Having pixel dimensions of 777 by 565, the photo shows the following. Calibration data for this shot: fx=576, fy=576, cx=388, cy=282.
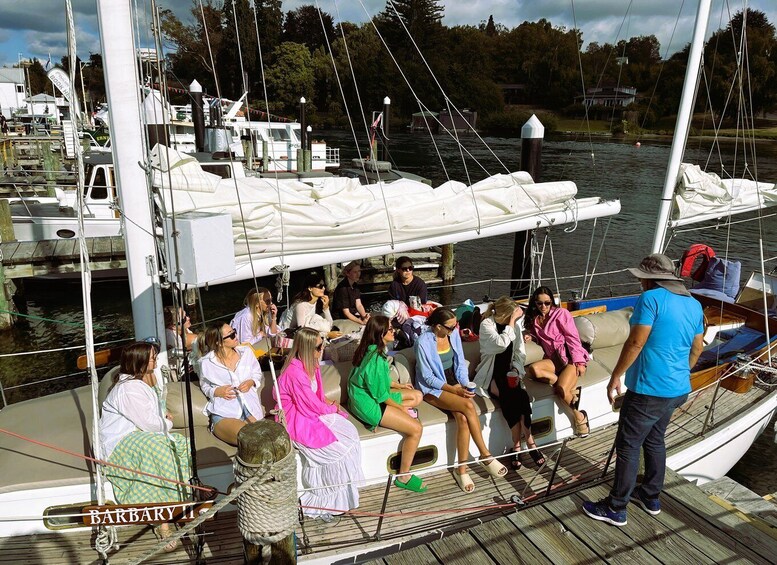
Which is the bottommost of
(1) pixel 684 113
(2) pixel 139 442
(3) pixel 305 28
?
(2) pixel 139 442

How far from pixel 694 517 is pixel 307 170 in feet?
77.3

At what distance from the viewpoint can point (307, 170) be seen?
25.9 m

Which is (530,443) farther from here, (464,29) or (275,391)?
(464,29)

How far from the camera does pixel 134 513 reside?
3.73 meters

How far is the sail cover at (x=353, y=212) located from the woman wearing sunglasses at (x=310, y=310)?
101 centimetres

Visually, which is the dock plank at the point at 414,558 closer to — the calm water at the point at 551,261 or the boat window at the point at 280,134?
the calm water at the point at 551,261

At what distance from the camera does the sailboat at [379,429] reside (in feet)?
13.4

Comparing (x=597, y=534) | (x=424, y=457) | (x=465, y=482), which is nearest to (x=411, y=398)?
(x=424, y=457)

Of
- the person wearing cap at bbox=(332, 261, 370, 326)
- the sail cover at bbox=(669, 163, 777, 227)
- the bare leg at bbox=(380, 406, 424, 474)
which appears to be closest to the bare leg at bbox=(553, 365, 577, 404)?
the bare leg at bbox=(380, 406, 424, 474)

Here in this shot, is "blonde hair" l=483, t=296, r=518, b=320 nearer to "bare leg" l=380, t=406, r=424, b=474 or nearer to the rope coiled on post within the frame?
"bare leg" l=380, t=406, r=424, b=474

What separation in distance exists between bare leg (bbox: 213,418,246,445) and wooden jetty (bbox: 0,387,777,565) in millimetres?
573

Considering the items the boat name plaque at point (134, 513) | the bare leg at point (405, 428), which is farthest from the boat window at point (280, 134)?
the boat name plaque at point (134, 513)

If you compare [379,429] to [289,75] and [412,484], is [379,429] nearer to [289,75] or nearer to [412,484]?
[412,484]

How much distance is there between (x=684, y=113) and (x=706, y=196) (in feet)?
5.08
